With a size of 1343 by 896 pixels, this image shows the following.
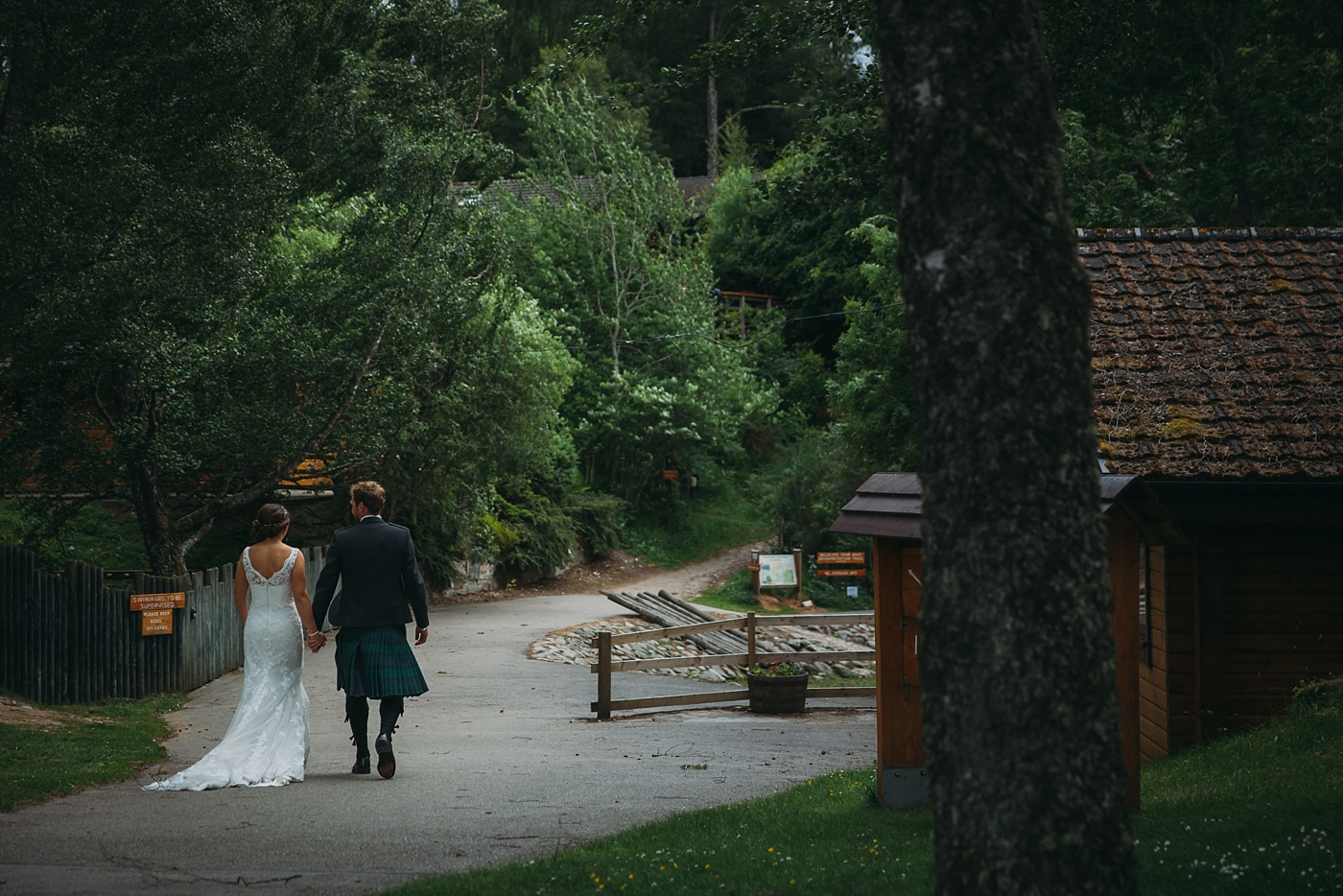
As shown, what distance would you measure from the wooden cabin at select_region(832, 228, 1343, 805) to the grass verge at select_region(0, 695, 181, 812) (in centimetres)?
597

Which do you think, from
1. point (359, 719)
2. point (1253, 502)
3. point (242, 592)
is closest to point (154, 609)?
point (242, 592)

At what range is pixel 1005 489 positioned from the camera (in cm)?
345

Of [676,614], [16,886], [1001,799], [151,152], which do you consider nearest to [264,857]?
[16,886]

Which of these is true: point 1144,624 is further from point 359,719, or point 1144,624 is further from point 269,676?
point 269,676

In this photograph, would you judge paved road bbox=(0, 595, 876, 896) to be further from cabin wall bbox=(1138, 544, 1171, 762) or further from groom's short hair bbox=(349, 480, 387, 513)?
cabin wall bbox=(1138, 544, 1171, 762)

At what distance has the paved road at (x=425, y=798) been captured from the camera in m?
5.72

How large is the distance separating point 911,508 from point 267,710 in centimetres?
473

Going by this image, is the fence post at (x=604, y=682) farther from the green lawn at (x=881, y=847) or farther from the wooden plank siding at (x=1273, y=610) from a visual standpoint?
the wooden plank siding at (x=1273, y=610)

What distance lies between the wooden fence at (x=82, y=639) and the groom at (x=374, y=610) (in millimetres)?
5913

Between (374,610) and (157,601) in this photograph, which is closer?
(374,610)

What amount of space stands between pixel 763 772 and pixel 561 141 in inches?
1278

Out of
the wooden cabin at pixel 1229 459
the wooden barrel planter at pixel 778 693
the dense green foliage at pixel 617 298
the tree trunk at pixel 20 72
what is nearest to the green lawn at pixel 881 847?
the wooden cabin at pixel 1229 459

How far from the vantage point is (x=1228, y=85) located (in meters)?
21.2

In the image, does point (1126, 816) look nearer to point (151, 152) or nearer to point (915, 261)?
point (915, 261)
